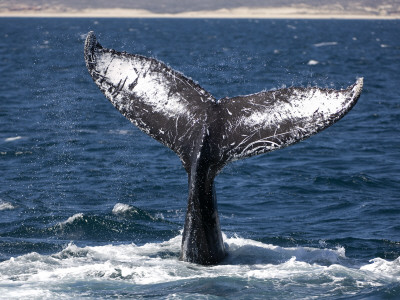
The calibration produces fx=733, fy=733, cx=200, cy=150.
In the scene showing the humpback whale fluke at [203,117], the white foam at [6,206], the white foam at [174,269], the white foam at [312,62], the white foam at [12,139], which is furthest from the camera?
the white foam at [312,62]

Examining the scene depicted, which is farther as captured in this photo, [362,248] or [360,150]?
[360,150]

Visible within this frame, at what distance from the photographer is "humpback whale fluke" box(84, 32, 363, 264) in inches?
314

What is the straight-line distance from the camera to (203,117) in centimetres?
848

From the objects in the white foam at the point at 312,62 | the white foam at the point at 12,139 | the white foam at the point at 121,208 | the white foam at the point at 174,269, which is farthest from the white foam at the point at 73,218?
the white foam at the point at 312,62

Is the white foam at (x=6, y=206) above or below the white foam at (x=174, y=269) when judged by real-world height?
below

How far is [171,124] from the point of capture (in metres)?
8.49

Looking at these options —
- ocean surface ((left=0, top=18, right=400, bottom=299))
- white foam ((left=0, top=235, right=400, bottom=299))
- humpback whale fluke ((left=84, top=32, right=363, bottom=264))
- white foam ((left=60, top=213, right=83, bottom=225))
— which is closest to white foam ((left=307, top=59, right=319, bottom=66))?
ocean surface ((left=0, top=18, right=400, bottom=299))

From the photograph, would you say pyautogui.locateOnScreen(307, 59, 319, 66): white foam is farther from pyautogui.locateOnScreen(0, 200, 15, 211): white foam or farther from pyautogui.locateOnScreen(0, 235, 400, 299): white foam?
pyautogui.locateOnScreen(0, 235, 400, 299): white foam

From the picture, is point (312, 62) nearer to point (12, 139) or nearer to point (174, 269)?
point (12, 139)

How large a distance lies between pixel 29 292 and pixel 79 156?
9.56 m

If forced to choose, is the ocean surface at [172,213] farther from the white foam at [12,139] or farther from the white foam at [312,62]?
the white foam at [312,62]

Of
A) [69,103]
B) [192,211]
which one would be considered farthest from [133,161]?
[69,103]

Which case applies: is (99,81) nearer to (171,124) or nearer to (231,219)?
(171,124)

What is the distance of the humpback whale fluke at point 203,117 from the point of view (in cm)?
798
